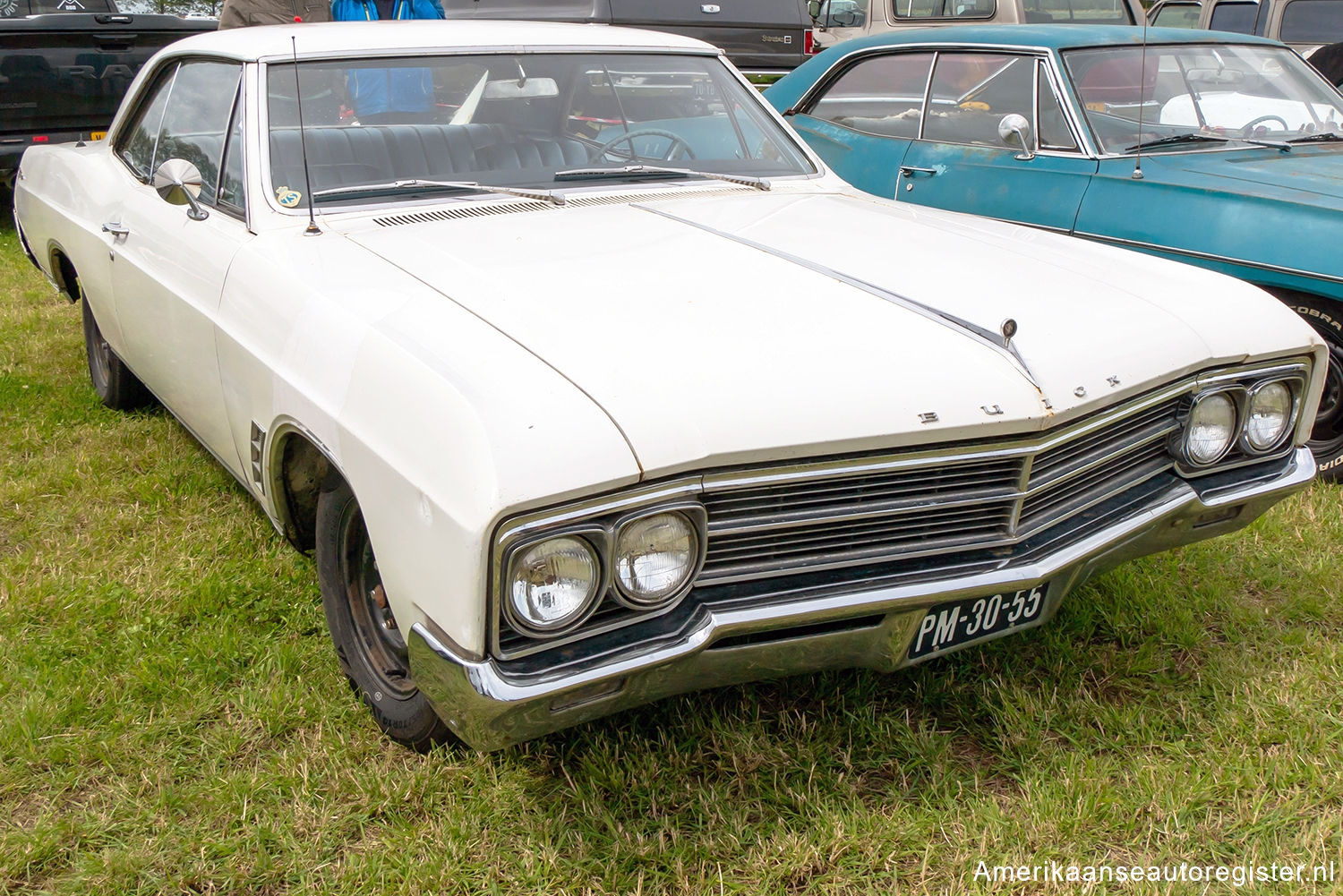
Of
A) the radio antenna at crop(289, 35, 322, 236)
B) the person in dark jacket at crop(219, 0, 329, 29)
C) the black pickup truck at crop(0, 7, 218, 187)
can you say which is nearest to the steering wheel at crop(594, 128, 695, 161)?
the radio antenna at crop(289, 35, 322, 236)

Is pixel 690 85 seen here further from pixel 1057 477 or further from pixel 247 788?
pixel 247 788

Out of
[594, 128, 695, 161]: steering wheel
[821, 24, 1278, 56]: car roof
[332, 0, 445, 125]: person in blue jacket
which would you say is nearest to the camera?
[332, 0, 445, 125]: person in blue jacket

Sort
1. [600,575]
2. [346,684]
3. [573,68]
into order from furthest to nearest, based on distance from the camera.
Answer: [573,68]
[346,684]
[600,575]

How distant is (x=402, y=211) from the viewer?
296cm

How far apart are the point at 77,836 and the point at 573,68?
96.2 inches

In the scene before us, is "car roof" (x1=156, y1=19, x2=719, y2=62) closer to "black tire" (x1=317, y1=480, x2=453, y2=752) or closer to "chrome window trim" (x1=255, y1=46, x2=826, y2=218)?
"chrome window trim" (x1=255, y1=46, x2=826, y2=218)

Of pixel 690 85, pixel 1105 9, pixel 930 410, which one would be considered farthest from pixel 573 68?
pixel 1105 9

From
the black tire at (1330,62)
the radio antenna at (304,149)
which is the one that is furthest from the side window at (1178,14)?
the radio antenna at (304,149)

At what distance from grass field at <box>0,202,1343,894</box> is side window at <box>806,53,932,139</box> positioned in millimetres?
2754

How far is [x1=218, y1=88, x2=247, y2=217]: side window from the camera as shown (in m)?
2.97

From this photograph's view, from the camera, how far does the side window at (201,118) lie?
3199 millimetres

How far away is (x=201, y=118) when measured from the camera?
3.43 m

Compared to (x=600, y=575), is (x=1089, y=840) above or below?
below

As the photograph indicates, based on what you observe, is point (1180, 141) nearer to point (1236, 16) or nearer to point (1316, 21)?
point (1316, 21)
